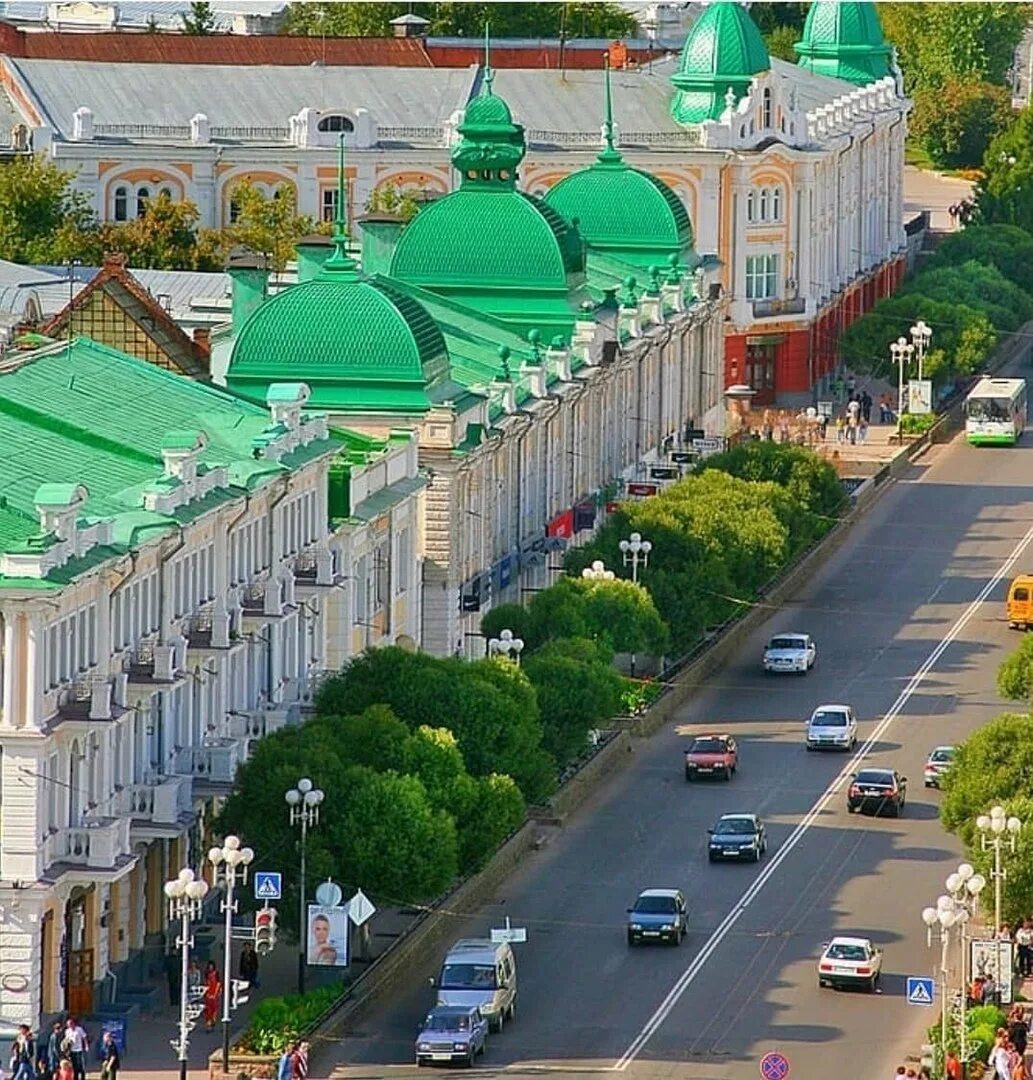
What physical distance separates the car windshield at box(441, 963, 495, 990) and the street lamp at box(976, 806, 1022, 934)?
909 centimetres

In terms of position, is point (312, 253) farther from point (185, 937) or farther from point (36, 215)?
point (185, 937)

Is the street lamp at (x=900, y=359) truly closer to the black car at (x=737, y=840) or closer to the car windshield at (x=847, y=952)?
the black car at (x=737, y=840)

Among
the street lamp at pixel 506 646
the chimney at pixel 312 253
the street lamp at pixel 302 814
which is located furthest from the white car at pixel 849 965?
the chimney at pixel 312 253

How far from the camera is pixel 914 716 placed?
117188 mm

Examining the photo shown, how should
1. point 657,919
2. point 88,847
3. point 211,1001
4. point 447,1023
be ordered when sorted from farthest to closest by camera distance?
point 657,919, point 211,1001, point 88,847, point 447,1023

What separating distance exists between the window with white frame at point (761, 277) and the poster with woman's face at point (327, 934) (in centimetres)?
9237

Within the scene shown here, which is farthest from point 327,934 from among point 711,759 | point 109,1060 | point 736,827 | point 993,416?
point 993,416

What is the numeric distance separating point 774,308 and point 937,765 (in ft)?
232

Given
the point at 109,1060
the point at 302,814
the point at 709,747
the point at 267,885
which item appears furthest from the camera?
the point at 709,747

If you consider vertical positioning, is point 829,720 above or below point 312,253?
below

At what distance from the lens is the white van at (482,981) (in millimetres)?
84875

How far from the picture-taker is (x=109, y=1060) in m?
80.3

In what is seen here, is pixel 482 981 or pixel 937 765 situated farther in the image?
pixel 937 765

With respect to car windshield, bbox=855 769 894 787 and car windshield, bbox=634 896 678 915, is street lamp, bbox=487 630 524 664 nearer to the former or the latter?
car windshield, bbox=855 769 894 787
